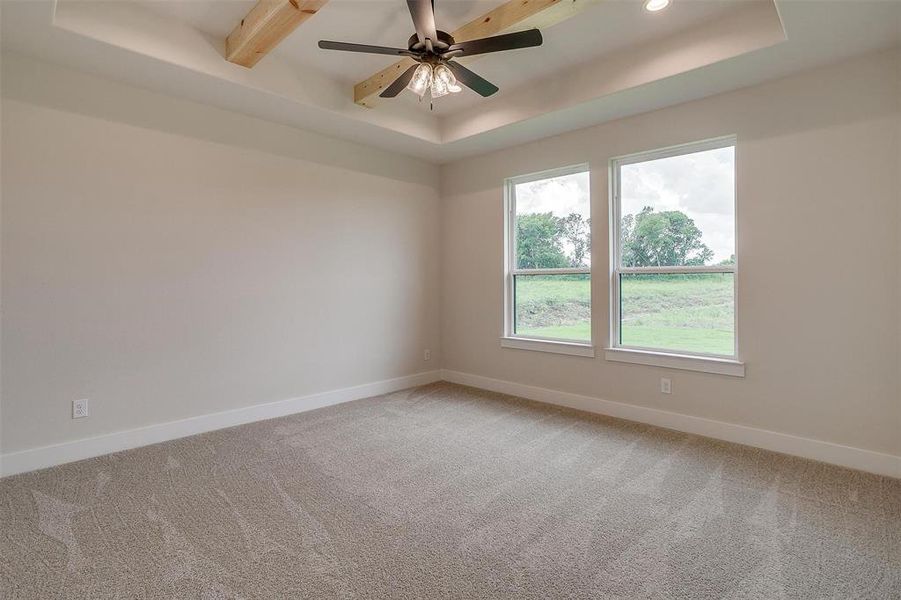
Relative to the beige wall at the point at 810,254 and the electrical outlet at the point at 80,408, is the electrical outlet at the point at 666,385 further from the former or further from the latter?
the electrical outlet at the point at 80,408


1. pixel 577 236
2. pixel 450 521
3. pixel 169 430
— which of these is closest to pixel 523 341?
pixel 577 236

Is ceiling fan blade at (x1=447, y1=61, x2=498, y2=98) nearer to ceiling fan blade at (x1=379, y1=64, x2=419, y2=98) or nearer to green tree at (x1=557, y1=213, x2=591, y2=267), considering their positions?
ceiling fan blade at (x1=379, y1=64, x2=419, y2=98)

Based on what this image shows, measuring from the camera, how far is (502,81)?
364 cm

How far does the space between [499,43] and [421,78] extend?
0.54 metres

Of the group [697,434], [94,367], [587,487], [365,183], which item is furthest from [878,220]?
[94,367]

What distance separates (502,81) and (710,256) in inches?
85.5

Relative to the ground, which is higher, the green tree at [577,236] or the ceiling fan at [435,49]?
the ceiling fan at [435,49]

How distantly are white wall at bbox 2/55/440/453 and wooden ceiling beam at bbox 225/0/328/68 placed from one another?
2.44 ft

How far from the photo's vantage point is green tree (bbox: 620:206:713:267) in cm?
342

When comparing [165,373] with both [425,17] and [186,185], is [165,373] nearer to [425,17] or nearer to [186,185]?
[186,185]

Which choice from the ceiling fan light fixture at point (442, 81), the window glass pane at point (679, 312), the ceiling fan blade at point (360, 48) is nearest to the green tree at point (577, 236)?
the window glass pane at point (679, 312)

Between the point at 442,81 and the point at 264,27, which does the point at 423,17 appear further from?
the point at 264,27

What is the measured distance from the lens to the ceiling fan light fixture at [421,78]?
2.56 metres

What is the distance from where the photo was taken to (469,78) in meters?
2.67
